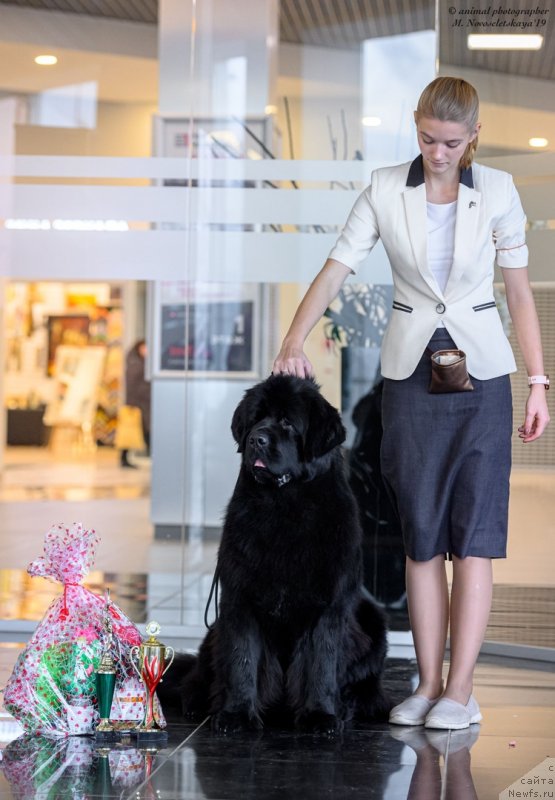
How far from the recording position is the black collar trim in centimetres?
264

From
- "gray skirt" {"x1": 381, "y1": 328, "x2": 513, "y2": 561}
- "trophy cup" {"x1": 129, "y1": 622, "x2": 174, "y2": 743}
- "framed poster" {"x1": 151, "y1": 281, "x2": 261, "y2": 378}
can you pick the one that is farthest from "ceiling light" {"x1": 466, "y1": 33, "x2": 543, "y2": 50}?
"trophy cup" {"x1": 129, "y1": 622, "x2": 174, "y2": 743}

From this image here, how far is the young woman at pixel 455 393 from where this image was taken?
263cm

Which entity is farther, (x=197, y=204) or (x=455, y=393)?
(x=197, y=204)

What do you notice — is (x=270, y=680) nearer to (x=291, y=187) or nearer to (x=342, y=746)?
(x=342, y=746)

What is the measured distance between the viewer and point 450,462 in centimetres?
268

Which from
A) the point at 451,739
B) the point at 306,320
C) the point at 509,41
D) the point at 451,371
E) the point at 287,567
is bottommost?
the point at 451,739

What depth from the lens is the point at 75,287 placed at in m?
16.0

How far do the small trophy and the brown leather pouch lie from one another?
3.17ft

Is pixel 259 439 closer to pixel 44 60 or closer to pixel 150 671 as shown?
pixel 150 671

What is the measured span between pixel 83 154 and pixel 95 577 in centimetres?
187

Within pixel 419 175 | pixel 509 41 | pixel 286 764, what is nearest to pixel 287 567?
pixel 286 764

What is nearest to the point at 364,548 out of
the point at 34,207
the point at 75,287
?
the point at 34,207

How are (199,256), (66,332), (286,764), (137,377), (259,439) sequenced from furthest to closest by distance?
1. (66,332)
2. (137,377)
3. (199,256)
4. (259,439)
5. (286,764)

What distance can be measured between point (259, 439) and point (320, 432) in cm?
16
